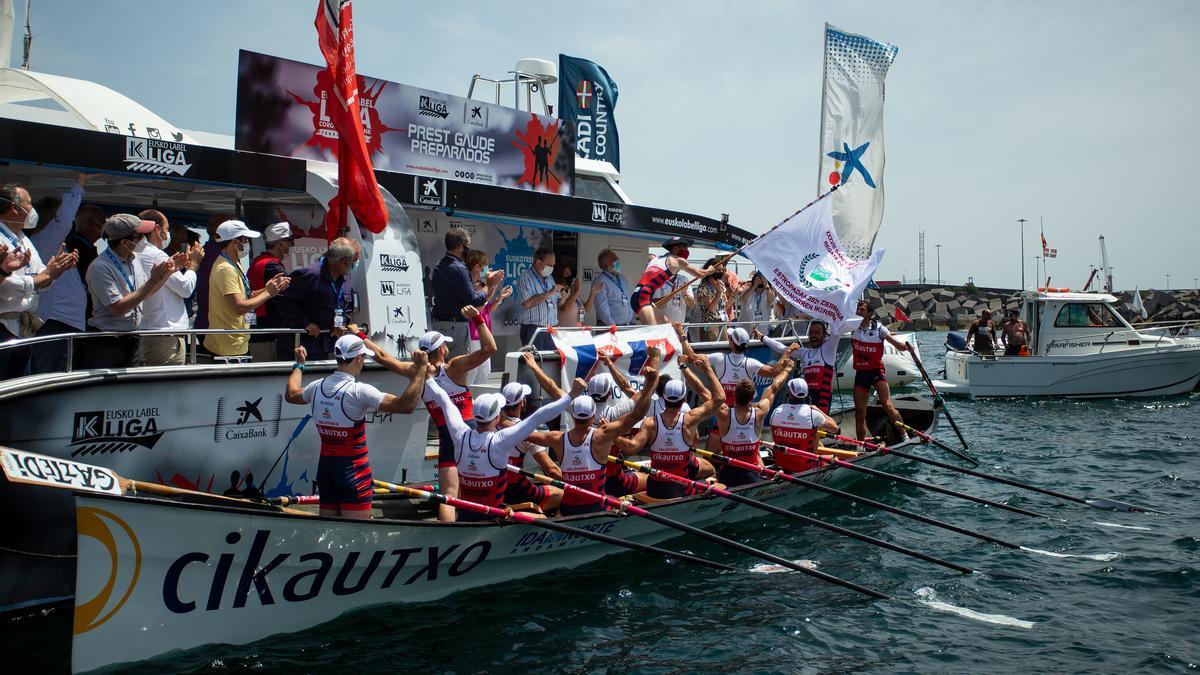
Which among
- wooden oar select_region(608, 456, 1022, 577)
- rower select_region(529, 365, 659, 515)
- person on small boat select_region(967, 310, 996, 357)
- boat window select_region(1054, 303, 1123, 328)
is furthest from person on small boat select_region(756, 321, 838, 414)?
boat window select_region(1054, 303, 1123, 328)

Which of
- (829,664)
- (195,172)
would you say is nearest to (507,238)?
(195,172)

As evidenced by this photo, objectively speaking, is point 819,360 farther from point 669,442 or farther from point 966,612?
point 966,612

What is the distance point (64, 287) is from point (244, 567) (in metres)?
2.93

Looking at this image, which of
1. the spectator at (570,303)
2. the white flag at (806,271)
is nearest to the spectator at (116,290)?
the spectator at (570,303)

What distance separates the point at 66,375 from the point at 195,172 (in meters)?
2.84

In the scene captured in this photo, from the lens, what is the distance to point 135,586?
6.28 metres

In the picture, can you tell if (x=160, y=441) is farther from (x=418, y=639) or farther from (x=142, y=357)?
(x=418, y=639)

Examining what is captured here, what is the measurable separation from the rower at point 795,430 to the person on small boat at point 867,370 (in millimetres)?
3504

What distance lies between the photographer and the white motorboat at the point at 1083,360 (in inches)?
965

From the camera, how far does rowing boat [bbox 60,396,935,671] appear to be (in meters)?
6.12

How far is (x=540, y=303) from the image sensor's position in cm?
1169

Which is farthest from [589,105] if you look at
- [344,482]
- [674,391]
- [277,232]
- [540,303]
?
[344,482]

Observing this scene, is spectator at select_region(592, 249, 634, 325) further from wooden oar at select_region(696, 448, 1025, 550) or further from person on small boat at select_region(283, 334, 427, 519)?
person on small boat at select_region(283, 334, 427, 519)

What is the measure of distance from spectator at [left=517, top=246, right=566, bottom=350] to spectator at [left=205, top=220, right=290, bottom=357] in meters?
3.81
